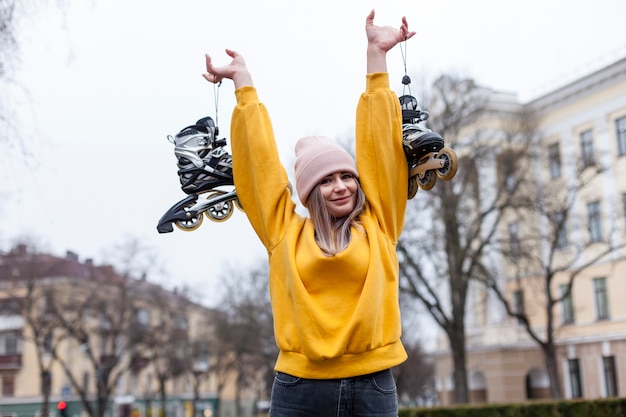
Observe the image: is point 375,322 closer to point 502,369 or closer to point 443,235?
point 443,235

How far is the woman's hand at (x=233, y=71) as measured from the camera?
11.3 ft

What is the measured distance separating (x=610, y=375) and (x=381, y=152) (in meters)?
32.0

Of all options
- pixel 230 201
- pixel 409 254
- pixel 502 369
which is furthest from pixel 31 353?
pixel 230 201

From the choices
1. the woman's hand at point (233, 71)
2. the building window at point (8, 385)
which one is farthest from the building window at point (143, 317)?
the woman's hand at point (233, 71)

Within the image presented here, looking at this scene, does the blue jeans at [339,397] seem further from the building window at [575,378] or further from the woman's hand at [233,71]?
the building window at [575,378]

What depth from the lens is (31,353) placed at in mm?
47125

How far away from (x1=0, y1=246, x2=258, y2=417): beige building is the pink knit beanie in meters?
16.2

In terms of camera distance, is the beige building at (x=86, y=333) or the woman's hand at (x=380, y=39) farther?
the beige building at (x=86, y=333)

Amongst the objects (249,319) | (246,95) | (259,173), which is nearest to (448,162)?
(259,173)

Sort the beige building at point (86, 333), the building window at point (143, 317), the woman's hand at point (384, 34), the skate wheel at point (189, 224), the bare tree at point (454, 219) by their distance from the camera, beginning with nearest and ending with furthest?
the woman's hand at point (384, 34)
the skate wheel at point (189, 224)
the bare tree at point (454, 219)
the beige building at point (86, 333)
the building window at point (143, 317)

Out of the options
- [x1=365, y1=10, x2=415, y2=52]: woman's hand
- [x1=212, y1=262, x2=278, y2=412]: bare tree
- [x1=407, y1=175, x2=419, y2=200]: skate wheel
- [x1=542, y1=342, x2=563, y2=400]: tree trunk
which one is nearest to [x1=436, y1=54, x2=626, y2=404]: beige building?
[x1=542, y1=342, x2=563, y2=400]: tree trunk

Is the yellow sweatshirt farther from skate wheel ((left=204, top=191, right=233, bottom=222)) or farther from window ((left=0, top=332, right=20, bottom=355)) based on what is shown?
window ((left=0, top=332, right=20, bottom=355))

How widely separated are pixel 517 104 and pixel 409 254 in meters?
13.8

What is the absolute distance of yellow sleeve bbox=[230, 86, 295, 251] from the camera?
3258mm
